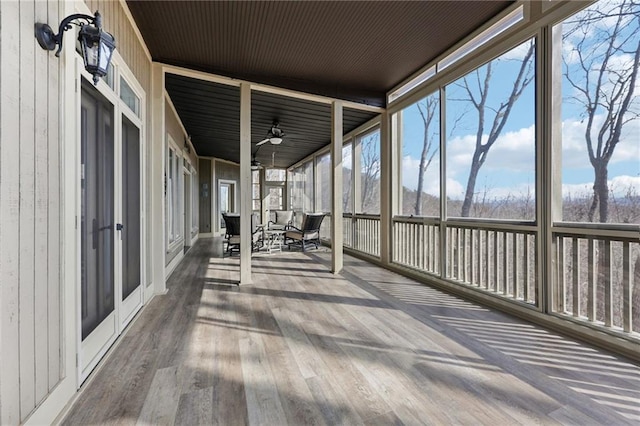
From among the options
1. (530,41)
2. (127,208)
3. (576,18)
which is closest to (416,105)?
(530,41)

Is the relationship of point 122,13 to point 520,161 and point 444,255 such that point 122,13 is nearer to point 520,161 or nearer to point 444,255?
point 520,161

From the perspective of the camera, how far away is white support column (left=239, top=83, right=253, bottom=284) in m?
4.09

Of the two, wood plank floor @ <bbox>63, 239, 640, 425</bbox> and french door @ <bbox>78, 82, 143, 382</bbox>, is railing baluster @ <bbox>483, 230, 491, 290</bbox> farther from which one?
french door @ <bbox>78, 82, 143, 382</bbox>

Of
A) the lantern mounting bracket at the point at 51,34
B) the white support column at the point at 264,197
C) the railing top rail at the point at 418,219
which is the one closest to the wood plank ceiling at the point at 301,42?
the lantern mounting bracket at the point at 51,34

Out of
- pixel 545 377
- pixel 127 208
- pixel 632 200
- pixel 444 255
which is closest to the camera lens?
pixel 545 377

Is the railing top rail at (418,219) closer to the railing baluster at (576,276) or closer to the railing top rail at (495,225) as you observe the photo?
the railing top rail at (495,225)

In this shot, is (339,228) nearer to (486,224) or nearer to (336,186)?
(336,186)

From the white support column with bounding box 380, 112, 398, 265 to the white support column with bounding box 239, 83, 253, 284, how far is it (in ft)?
7.76

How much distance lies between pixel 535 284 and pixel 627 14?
2.26 m

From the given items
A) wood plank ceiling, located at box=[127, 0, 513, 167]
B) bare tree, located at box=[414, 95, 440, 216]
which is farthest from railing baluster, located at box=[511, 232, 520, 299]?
wood plank ceiling, located at box=[127, 0, 513, 167]

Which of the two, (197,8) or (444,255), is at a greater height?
(197,8)

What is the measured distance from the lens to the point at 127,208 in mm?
2771

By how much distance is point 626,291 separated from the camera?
2.23 metres

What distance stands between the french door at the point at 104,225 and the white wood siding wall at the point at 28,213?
40cm
